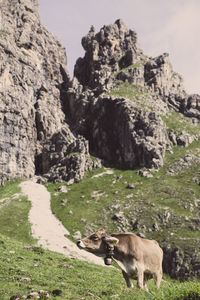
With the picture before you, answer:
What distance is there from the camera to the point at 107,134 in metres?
130

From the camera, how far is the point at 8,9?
180 meters

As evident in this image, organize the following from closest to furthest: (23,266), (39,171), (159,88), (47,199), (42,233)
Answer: (23,266) < (42,233) < (47,199) < (39,171) < (159,88)

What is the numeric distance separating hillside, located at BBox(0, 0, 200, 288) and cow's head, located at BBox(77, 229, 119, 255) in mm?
46728

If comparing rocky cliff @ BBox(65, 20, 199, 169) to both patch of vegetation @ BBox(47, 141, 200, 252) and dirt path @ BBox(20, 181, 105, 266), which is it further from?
dirt path @ BBox(20, 181, 105, 266)

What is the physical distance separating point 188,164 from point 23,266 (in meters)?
92.8

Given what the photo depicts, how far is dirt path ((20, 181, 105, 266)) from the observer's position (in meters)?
51.2

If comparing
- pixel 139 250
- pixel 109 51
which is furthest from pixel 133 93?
pixel 139 250

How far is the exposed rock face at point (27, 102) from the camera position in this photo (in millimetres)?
→ 122438

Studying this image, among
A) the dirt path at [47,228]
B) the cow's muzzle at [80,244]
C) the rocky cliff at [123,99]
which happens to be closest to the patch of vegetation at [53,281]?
the cow's muzzle at [80,244]

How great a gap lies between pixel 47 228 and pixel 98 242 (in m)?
59.8

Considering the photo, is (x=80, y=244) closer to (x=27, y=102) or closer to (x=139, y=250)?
(x=139, y=250)

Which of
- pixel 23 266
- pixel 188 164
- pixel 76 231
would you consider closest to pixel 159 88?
pixel 188 164

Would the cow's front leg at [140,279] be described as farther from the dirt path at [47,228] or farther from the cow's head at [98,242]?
the dirt path at [47,228]

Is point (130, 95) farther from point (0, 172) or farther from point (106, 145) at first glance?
point (0, 172)
